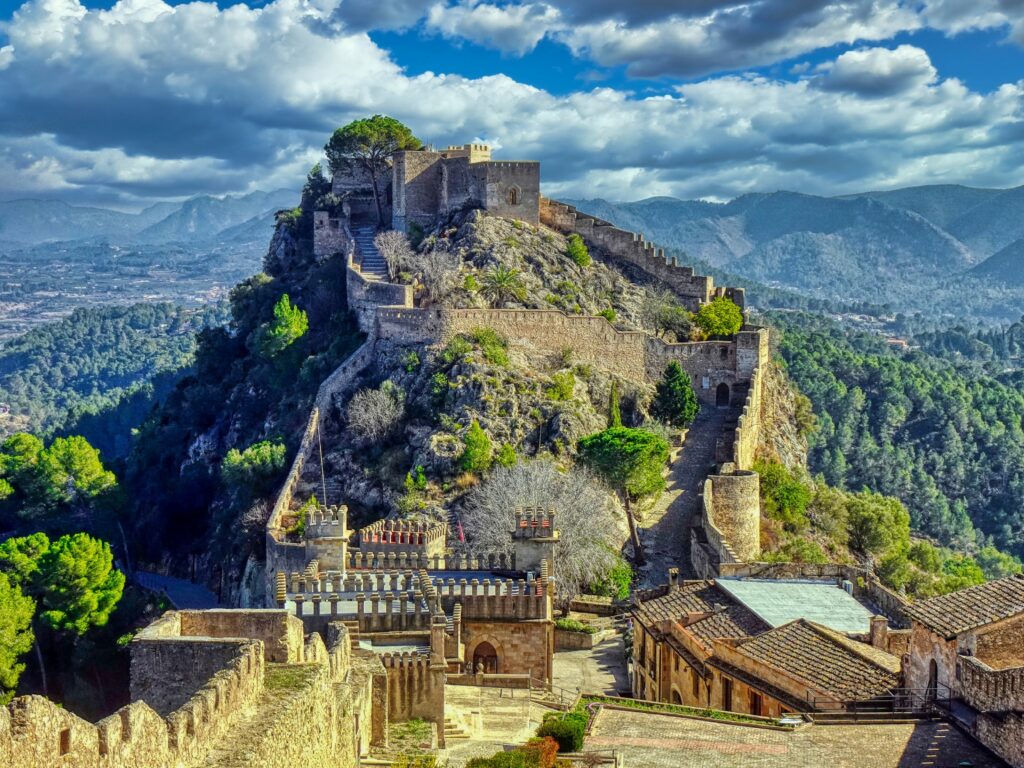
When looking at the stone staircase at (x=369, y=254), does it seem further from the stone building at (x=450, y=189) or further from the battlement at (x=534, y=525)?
the battlement at (x=534, y=525)

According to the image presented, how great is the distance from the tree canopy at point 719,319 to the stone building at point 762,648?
2239 centimetres

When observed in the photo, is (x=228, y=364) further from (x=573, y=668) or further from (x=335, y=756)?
(x=335, y=756)

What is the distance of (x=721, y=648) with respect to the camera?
23672 millimetres

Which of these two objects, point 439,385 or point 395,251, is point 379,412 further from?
point 395,251

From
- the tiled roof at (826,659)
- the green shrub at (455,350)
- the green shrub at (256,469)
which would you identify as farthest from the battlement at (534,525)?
the green shrub at (256,469)

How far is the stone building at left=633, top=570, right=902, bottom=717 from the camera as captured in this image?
2106 centimetres

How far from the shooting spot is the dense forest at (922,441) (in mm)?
84000

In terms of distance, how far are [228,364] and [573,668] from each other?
3857 centimetres

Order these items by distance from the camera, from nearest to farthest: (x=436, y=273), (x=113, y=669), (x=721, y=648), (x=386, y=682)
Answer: (x=386, y=682), (x=721, y=648), (x=113, y=669), (x=436, y=273)

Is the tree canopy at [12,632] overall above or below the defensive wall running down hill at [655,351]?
below

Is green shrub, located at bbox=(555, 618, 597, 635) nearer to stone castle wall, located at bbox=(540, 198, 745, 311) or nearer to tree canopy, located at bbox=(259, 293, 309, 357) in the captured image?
stone castle wall, located at bbox=(540, 198, 745, 311)

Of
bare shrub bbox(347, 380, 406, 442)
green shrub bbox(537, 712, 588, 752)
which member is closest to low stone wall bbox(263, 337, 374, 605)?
bare shrub bbox(347, 380, 406, 442)

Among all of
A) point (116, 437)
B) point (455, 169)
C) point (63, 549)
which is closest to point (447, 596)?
point (63, 549)

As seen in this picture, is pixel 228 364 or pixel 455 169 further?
pixel 228 364
